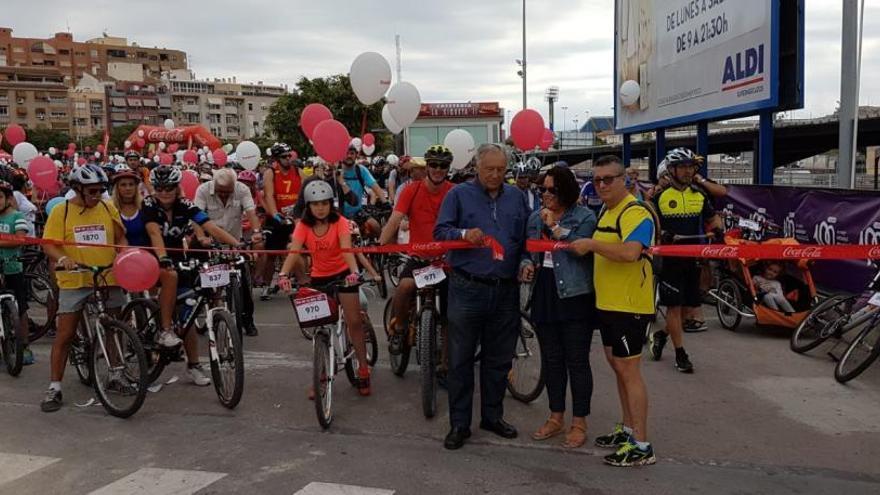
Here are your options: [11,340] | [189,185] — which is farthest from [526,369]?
[189,185]

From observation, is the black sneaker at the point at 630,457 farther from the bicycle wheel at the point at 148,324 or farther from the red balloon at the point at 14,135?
the red balloon at the point at 14,135

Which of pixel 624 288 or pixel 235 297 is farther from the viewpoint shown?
pixel 235 297

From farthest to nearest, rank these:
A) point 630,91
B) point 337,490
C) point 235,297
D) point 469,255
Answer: point 630,91, point 235,297, point 469,255, point 337,490

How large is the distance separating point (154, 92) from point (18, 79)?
22641 millimetres

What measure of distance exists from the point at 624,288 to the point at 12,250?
5756 mm

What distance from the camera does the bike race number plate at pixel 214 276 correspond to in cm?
562

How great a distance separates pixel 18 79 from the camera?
112 metres

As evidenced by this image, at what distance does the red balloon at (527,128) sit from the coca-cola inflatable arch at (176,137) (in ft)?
87.2

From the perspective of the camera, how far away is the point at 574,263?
4.50 meters

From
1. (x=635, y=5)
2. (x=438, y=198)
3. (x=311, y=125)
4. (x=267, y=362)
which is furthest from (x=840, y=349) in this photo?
(x=635, y=5)

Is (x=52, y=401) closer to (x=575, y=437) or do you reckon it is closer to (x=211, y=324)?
(x=211, y=324)

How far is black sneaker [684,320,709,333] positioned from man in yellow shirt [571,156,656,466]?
398 centimetres

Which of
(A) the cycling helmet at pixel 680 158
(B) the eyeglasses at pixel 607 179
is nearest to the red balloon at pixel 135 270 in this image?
(B) the eyeglasses at pixel 607 179

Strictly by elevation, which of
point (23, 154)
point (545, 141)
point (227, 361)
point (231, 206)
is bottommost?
point (227, 361)
